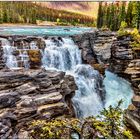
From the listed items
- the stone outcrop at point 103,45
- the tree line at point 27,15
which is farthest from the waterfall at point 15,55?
the stone outcrop at point 103,45

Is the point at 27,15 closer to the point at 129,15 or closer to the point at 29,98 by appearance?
the point at 129,15

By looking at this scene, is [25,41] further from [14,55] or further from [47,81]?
[47,81]

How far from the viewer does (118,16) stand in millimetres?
26406

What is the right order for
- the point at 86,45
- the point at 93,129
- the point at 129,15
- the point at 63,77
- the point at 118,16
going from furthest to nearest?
the point at 129,15, the point at 118,16, the point at 86,45, the point at 63,77, the point at 93,129

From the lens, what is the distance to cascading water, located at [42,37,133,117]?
18453 mm

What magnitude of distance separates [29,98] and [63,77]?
10.7ft

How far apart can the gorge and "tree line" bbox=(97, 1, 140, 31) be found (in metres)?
1.13

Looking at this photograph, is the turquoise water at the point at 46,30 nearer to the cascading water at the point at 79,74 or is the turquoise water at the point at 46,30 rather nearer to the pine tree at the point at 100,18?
the pine tree at the point at 100,18

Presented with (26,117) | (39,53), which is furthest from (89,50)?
(26,117)

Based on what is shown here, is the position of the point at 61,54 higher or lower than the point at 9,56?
lower

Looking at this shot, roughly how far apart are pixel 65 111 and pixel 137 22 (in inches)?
556

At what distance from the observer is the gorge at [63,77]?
570 inches

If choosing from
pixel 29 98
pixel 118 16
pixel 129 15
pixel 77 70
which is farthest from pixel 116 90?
pixel 129 15

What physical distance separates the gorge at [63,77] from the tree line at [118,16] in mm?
1134
